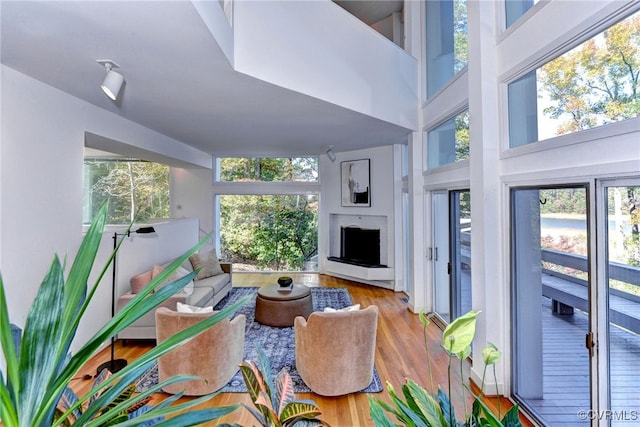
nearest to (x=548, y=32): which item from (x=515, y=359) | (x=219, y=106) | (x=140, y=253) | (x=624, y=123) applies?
(x=624, y=123)

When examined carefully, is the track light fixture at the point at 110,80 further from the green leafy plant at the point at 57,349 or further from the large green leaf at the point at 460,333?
the large green leaf at the point at 460,333

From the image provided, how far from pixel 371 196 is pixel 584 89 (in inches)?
171

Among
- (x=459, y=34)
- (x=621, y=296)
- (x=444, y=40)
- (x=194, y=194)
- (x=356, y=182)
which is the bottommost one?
(x=621, y=296)

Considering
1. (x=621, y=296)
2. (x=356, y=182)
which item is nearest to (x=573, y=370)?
(x=621, y=296)

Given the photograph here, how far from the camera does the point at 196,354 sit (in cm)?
257

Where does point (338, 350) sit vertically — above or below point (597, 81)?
below

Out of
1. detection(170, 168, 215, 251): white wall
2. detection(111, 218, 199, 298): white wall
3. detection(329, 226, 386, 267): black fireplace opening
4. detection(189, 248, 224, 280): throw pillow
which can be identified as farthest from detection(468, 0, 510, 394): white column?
detection(170, 168, 215, 251): white wall

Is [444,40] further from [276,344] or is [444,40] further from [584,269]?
[276,344]

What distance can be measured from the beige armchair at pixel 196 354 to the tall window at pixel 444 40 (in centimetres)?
367

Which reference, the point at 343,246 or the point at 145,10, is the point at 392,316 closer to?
the point at 343,246

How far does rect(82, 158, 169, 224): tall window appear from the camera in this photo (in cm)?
565

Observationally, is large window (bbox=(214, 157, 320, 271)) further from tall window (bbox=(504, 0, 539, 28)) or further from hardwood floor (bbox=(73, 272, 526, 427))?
tall window (bbox=(504, 0, 539, 28))

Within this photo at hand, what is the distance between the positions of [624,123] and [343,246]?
536 centimetres

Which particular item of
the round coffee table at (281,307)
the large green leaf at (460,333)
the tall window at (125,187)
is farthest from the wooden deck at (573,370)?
the tall window at (125,187)
